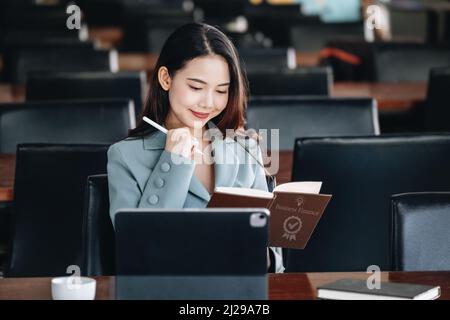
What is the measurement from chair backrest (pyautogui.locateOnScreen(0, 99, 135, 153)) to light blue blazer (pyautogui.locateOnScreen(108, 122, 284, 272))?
4.33ft

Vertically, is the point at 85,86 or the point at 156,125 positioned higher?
the point at 85,86

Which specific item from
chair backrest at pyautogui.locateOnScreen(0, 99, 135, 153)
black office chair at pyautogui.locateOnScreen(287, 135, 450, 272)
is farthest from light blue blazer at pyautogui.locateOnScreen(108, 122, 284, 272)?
chair backrest at pyautogui.locateOnScreen(0, 99, 135, 153)

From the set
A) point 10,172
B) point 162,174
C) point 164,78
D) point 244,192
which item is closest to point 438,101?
point 10,172

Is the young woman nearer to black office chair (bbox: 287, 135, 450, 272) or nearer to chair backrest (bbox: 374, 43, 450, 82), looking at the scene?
black office chair (bbox: 287, 135, 450, 272)

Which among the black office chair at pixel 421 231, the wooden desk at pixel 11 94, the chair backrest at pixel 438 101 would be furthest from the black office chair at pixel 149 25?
the black office chair at pixel 421 231

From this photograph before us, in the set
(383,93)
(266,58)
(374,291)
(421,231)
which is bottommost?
(374,291)

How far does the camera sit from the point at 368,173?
2816mm

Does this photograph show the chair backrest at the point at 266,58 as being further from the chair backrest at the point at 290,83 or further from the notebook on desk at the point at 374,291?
the notebook on desk at the point at 374,291

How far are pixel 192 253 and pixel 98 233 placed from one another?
72cm

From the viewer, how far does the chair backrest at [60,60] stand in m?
5.31

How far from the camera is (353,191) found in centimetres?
281

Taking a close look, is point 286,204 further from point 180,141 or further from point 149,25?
point 149,25

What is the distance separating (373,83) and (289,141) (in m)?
1.81
